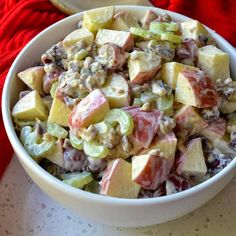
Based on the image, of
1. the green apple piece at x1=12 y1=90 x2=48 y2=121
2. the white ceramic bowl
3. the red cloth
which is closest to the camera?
the white ceramic bowl

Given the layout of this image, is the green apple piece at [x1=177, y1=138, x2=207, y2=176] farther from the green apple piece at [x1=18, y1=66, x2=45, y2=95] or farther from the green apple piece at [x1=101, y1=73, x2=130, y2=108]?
the green apple piece at [x1=18, y1=66, x2=45, y2=95]

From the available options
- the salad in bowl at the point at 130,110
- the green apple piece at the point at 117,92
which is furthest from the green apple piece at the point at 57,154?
the green apple piece at the point at 117,92

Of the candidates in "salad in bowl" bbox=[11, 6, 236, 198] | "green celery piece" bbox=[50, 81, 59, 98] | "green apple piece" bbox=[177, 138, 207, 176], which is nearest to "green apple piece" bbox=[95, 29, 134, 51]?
"salad in bowl" bbox=[11, 6, 236, 198]

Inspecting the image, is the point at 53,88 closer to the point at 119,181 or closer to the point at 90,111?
the point at 90,111

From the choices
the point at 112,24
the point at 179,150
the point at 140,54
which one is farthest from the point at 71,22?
the point at 179,150

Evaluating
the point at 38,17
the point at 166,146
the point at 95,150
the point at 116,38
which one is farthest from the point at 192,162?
the point at 38,17
